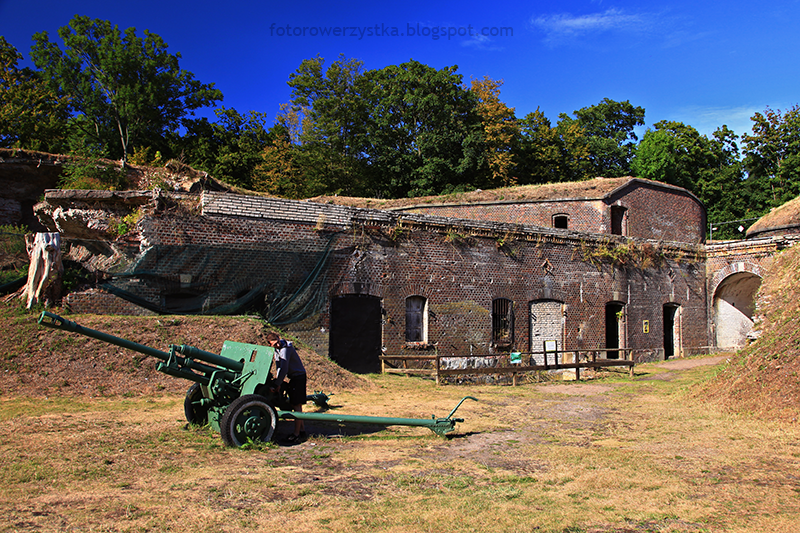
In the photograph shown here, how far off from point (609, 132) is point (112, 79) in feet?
135

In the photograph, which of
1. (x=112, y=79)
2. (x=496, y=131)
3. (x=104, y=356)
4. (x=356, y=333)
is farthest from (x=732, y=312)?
(x=112, y=79)

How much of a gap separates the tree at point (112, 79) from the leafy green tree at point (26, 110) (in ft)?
4.28

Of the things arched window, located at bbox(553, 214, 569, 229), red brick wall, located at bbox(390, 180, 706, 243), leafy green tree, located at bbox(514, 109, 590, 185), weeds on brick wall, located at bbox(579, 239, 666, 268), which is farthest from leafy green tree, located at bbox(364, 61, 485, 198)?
weeds on brick wall, located at bbox(579, 239, 666, 268)

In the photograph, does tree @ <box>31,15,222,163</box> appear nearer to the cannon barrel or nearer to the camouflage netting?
the camouflage netting

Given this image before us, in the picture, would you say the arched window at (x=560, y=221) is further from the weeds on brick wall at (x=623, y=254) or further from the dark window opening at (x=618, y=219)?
the weeds on brick wall at (x=623, y=254)

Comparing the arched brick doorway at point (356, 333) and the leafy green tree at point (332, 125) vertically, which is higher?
the leafy green tree at point (332, 125)

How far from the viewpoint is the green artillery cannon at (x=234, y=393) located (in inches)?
251

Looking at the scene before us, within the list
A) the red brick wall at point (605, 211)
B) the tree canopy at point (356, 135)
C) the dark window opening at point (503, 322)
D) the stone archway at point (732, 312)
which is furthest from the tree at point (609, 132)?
the dark window opening at point (503, 322)

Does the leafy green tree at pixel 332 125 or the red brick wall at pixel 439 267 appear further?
the leafy green tree at pixel 332 125

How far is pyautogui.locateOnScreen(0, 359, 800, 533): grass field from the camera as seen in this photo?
4367 mm

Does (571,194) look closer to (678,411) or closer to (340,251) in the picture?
(340,251)

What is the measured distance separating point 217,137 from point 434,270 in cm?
2870

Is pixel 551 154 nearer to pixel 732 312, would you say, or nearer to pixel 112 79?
pixel 732 312

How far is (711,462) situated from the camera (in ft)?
20.7
